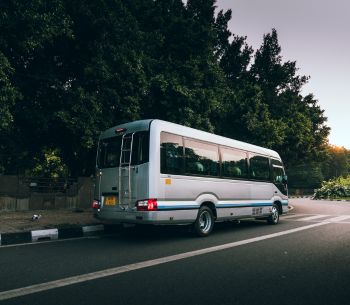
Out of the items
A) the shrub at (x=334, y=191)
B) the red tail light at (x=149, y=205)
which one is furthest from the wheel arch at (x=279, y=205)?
the shrub at (x=334, y=191)

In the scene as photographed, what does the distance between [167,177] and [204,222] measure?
6.86 feet

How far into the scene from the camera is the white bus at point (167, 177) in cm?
810

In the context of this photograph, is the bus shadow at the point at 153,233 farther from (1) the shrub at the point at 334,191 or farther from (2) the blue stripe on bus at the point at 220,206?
(1) the shrub at the point at 334,191

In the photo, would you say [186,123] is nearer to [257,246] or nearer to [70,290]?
[257,246]

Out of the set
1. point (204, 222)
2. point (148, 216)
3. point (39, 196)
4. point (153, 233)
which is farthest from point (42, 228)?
point (39, 196)

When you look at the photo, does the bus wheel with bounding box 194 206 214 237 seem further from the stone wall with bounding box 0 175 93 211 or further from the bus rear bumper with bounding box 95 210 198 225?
the stone wall with bounding box 0 175 93 211

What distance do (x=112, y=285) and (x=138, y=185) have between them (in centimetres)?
362

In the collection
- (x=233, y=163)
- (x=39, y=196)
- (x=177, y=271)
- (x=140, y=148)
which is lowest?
(x=177, y=271)

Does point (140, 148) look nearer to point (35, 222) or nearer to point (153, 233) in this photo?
point (153, 233)

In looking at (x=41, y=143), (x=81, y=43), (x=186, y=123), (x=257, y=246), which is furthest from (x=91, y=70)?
(x=257, y=246)

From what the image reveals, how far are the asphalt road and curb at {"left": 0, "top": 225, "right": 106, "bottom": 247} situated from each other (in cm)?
90

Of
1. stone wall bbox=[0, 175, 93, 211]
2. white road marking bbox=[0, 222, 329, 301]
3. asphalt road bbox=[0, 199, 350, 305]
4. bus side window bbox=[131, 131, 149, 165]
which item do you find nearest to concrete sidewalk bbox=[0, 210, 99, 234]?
stone wall bbox=[0, 175, 93, 211]

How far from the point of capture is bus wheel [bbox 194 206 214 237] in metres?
9.26

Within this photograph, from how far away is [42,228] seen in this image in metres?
9.59
